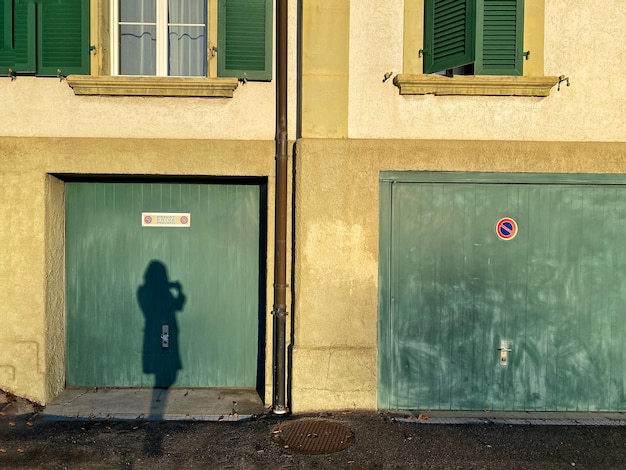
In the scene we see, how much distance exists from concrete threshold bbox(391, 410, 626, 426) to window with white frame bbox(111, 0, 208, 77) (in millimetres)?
4883

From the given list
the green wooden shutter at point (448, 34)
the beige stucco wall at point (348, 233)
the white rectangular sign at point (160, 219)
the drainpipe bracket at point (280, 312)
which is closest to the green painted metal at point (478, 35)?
the green wooden shutter at point (448, 34)

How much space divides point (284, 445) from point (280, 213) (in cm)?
249

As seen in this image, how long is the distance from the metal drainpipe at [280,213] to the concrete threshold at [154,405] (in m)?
0.46

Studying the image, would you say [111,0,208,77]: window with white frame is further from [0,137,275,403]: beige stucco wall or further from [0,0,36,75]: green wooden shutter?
[0,137,275,403]: beige stucco wall

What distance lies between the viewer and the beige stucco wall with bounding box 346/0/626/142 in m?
5.48

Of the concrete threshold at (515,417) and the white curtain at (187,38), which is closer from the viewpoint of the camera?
the concrete threshold at (515,417)

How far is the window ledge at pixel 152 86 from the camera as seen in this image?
5.41 meters

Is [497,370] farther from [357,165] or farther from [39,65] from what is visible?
[39,65]

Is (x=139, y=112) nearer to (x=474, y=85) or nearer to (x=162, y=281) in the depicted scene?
(x=162, y=281)

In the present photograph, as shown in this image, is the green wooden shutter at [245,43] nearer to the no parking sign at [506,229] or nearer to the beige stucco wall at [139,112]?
the beige stucco wall at [139,112]

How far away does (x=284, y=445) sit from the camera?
15.3 feet

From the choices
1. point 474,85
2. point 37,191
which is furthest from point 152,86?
point 474,85

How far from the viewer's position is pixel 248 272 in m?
5.99

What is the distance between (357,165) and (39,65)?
12.9 feet
